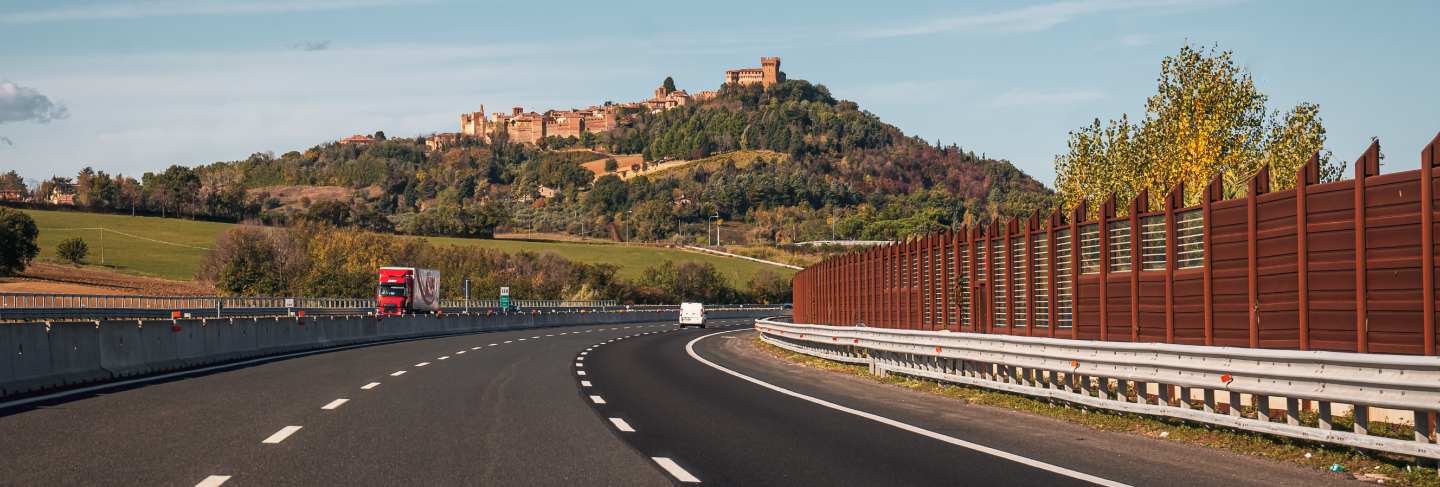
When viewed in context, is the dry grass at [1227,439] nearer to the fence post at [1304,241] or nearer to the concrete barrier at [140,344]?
the fence post at [1304,241]

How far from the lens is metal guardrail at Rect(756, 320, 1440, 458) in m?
10.5

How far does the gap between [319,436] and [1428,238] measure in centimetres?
1025

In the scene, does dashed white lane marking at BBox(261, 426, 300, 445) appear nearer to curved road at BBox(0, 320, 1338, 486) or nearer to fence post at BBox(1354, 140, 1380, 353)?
curved road at BBox(0, 320, 1338, 486)

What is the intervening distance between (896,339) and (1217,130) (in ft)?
94.6

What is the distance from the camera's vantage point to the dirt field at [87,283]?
97.9 m

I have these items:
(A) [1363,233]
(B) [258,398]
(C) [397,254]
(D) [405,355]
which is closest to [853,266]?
(D) [405,355]

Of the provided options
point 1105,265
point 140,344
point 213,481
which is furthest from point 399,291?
point 213,481

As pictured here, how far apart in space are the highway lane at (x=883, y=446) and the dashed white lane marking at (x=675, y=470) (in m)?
0.06

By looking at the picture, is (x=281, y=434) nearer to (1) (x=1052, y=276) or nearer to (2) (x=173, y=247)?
(1) (x=1052, y=276)

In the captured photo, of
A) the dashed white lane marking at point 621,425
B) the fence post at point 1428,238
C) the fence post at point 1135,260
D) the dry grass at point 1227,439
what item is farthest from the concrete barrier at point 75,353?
the fence post at point 1428,238

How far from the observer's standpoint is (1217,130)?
158 feet

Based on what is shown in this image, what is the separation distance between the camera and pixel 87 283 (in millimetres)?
106562

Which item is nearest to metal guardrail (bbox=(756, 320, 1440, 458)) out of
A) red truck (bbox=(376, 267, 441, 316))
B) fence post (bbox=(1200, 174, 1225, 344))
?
fence post (bbox=(1200, 174, 1225, 344))

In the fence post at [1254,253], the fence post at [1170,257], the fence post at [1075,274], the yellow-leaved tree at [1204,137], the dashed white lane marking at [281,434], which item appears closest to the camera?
the dashed white lane marking at [281,434]
